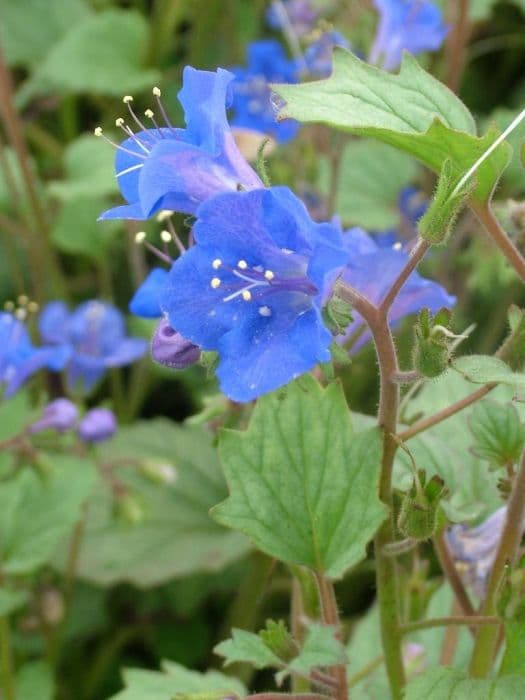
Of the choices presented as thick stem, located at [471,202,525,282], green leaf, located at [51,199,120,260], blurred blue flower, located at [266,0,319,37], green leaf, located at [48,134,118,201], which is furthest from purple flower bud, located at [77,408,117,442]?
blurred blue flower, located at [266,0,319,37]

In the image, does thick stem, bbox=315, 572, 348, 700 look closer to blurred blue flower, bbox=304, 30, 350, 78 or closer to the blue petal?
the blue petal

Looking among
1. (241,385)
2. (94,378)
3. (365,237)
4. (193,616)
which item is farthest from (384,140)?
(193,616)

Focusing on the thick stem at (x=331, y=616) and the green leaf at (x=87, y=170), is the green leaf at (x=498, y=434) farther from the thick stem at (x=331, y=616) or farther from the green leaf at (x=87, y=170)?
the green leaf at (x=87, y=170)

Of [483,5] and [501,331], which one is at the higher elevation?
[483,5]

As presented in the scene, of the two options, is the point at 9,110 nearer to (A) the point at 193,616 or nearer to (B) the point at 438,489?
(A) the point at 193,616

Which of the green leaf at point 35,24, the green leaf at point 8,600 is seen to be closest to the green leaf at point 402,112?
the green leaf at point 8,600

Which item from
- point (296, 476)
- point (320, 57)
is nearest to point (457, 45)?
point (320, 57)
